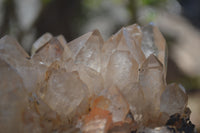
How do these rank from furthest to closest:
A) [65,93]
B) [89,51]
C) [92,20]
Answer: [92,20] < [89,51] < [65,93]

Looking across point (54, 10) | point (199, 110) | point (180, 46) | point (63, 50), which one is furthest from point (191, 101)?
point (63, 50)

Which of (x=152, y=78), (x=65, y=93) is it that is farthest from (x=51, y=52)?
(x=152, y=78)

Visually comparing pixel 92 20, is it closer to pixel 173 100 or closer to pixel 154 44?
pixel 154 44

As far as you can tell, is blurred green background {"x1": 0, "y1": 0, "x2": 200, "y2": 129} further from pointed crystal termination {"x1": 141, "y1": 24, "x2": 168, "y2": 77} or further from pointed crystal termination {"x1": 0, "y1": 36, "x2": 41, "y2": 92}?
pointed crystal termination {"x1": 0, "y1": 36, "x2": 41, "y2": 92}

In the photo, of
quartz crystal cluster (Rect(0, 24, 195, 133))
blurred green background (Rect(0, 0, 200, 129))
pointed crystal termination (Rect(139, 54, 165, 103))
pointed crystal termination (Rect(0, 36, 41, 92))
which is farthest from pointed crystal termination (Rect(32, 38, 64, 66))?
blurred green background (Rect(0, 0, 200, 129))

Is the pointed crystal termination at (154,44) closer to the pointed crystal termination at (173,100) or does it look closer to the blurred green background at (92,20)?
the pointed crystal termination at (173,100)

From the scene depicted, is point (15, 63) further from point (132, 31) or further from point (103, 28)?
point (103, 28)
